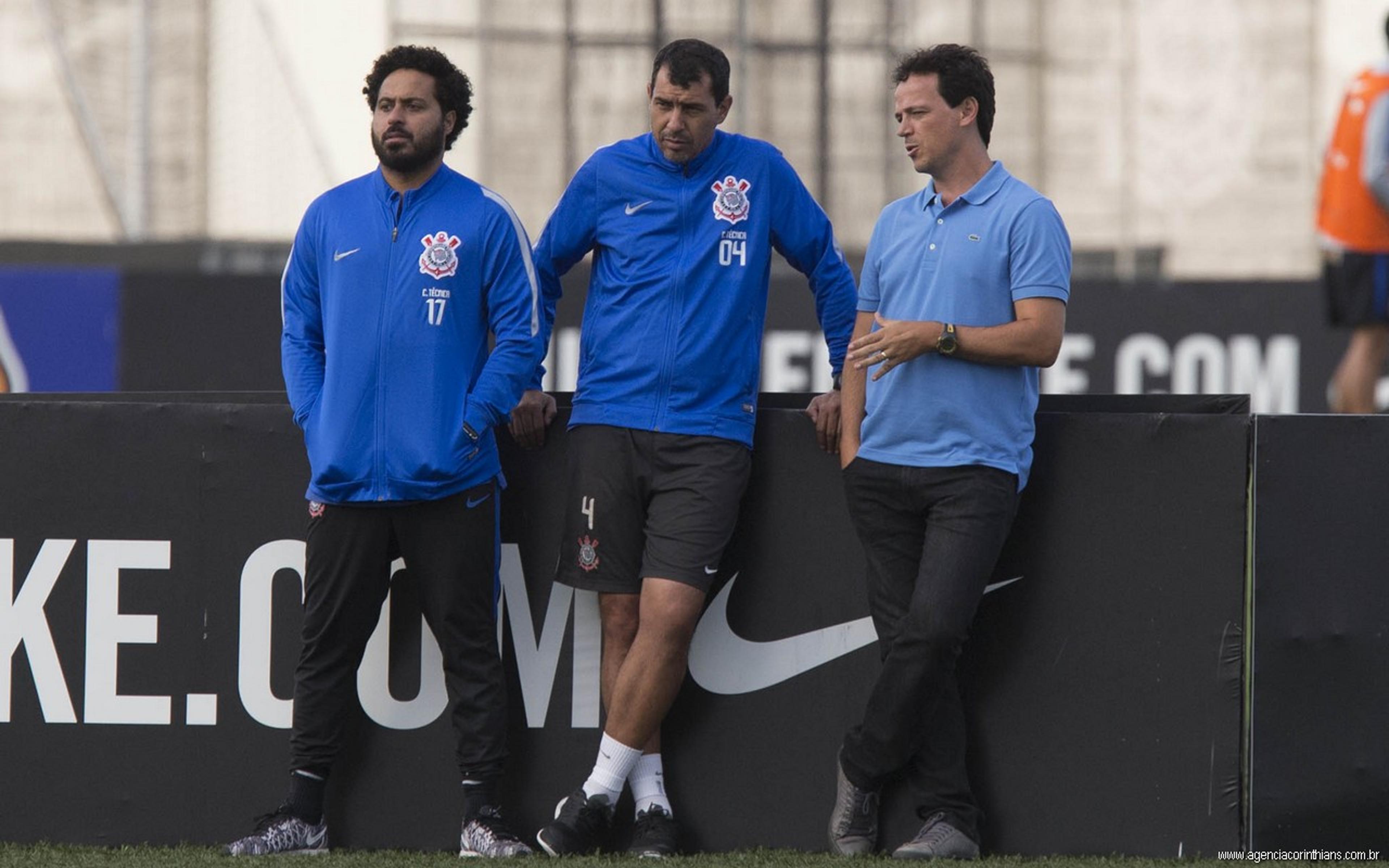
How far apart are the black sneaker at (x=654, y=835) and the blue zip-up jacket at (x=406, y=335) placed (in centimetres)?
95

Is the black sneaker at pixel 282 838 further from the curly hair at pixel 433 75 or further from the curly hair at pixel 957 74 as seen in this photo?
the curly hair at pixel 957 74

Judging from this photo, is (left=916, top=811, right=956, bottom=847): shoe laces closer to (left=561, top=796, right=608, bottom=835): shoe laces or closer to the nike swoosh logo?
the nike swoosh logo

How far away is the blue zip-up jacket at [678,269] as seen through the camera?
4566mm

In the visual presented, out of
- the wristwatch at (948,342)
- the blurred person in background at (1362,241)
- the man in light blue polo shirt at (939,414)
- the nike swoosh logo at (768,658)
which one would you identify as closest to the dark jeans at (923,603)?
the man in light blue polo shirt at (939,414)

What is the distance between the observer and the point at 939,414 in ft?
14.4

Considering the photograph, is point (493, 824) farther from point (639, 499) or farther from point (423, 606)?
point (639, 499)

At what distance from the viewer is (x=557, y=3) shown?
11117 millimetres

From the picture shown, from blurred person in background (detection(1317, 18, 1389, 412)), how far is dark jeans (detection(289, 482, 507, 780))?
15.2 ft

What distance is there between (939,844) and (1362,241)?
14.9 feet

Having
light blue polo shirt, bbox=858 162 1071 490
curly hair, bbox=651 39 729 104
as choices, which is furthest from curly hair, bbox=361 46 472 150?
light blue polo shirt, bbox=858 162 1071 490

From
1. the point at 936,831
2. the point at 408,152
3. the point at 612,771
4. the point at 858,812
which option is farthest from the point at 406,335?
the point at 936,831

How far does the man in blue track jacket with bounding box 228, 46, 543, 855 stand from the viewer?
174 inches

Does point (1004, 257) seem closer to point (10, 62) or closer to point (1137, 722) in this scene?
point (1137, 722)

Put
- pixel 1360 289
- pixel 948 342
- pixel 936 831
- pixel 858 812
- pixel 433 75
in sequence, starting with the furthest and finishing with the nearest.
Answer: pixel 1360 289, pixel 433 75, pixel 858 812, pixel 936 831, pixel 948 342
